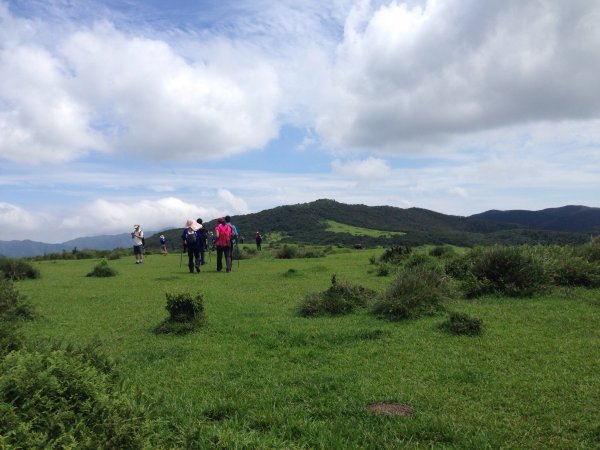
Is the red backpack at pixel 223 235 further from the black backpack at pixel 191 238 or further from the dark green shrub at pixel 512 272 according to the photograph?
the dark green shrub at pixel 512 272

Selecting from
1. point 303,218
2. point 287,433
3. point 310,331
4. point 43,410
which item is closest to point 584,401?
point 287,433

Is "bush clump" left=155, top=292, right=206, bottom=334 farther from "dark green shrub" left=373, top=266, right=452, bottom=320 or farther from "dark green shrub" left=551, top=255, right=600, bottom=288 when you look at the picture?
"dark green shrub" left=551, top=255, right=600, bottom=288

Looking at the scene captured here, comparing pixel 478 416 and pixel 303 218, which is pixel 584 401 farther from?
pixel 303 218

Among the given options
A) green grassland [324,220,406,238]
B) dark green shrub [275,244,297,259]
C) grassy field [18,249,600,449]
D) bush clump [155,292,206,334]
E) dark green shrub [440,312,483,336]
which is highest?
green grassland [324,220,406,238]

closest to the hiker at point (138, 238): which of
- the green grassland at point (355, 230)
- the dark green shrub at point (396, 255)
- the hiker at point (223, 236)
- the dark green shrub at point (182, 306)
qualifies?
the hiker at point (223, 236)

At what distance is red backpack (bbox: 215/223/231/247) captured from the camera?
20594mm

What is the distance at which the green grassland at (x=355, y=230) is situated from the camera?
10206 cm

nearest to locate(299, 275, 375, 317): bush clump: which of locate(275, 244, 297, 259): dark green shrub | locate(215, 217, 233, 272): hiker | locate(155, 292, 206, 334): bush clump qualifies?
locate(155, 292, 206, 334): bush clump

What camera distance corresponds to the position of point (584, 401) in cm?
561

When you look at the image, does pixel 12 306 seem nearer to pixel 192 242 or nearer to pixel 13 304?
pixel 13 304

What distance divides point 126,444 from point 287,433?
75.7 inches

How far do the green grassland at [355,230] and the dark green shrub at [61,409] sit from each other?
95284 millimetres

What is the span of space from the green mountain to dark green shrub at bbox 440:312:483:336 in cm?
8093

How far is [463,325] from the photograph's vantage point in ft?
29.0
